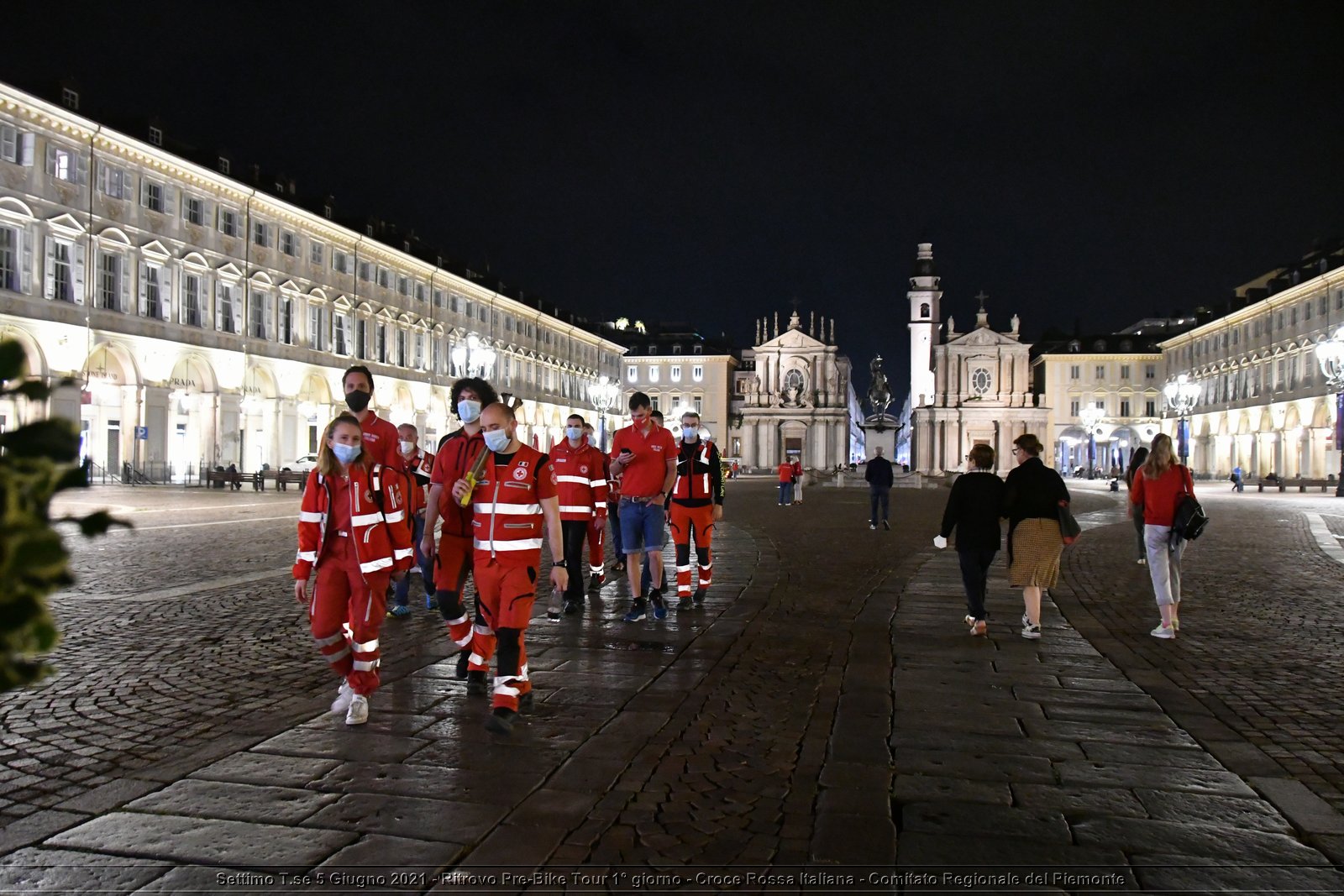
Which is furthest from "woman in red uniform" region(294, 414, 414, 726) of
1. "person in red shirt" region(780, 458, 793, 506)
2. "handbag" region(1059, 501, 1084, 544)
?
"person in red shirt" region(780, 458, 793, 506)

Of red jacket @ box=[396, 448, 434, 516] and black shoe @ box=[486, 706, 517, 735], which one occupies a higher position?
red jacket @ box=[396, 448, 434, 516]

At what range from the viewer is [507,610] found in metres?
5.40

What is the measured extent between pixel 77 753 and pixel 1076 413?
95.2 metres

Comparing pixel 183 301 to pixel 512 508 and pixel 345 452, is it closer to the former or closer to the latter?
pixel 345 452

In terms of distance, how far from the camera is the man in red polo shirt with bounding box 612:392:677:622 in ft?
29.7

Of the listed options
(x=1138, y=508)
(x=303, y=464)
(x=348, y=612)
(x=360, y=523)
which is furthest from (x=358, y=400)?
(x=303, y=464)

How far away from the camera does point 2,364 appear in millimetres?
1670

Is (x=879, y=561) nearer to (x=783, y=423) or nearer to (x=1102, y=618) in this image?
(x=1102, y=618)

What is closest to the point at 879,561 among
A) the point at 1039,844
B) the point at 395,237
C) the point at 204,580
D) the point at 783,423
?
the point at 204,580

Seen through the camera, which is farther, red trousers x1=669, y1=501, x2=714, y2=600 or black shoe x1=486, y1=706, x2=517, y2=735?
red trousers x1=669, y1=501, x2=714, y2=600

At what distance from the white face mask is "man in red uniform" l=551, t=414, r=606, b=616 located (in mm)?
2709

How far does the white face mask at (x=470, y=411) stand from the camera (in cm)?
631

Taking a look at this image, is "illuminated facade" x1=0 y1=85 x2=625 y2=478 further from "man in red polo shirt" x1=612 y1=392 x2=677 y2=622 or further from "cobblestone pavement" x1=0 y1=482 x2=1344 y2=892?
"cobblestone pavement" x1=0 y1=482 x2=1344 y2=892

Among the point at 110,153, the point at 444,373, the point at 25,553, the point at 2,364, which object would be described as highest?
the point at 110,153
